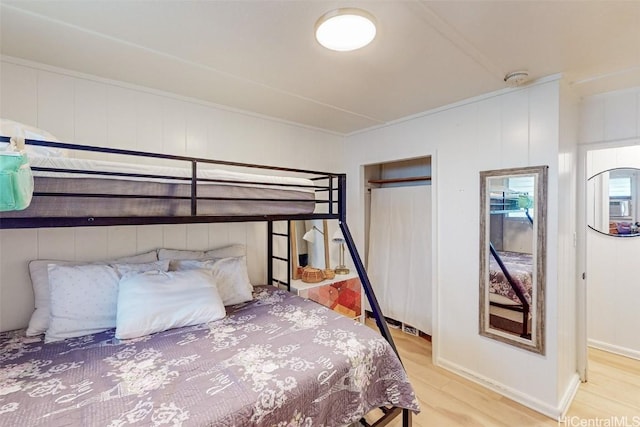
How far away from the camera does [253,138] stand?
2684mm

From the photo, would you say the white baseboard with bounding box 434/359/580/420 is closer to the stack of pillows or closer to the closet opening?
the closet opening

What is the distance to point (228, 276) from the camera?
2.15m

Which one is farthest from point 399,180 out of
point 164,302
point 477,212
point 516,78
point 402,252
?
point 164,302

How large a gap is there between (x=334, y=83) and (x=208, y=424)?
1.96m

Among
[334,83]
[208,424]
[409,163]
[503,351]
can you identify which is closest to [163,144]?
[334,83]

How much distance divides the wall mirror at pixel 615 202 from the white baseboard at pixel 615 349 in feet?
3.45

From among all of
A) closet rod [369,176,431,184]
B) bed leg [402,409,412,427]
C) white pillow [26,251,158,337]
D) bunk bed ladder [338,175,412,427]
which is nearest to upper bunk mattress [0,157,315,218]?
bunk bed ladder [338,175,412,427]

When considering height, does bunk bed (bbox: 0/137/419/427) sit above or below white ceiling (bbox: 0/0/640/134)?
below

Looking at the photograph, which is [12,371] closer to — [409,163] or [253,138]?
[253,138]

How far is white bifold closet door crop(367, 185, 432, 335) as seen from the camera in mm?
3123

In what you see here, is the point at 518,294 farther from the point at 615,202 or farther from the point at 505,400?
the point at 615,202

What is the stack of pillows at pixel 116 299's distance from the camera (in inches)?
61.7

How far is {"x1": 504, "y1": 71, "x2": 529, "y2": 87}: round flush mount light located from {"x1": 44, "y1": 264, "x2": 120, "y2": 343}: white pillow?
273 cm

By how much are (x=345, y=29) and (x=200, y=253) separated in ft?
5.98
